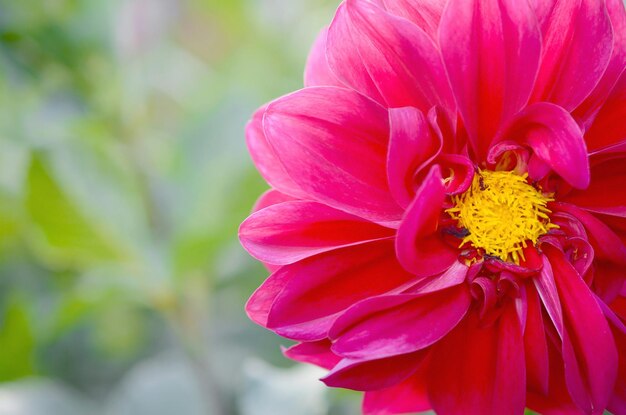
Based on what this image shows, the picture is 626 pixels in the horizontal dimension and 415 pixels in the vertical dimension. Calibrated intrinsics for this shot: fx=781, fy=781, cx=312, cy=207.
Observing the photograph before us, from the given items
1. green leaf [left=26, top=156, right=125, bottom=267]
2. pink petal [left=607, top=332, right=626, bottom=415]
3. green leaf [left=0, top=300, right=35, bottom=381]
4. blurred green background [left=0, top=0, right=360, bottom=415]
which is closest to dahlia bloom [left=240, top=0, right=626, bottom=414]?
pink petal [left=607, top=332, right=626, bottom=415]

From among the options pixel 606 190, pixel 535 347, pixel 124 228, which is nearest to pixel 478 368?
pixel 535 347

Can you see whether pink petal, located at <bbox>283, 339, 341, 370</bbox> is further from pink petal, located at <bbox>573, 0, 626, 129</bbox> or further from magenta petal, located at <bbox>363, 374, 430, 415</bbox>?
pink petal, located at <bbox>573, 0, 626, 129</bbox>

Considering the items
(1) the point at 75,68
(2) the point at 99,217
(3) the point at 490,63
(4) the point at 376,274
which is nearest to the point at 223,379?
(2) the point at 99,217

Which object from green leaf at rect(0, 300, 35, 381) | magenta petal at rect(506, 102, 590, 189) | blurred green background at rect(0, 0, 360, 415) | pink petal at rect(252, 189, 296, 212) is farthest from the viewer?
green leaf at rect(0, 300, 35, 381)

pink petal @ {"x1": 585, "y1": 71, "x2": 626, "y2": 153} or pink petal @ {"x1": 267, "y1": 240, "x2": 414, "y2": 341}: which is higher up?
pink petal @ {"x1": 585, "y1": 71, "x2": 626, "y2": 153}

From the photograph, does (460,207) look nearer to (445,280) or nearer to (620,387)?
(445,280)

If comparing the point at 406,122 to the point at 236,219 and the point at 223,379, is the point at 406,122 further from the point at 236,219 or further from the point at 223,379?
the point at 223,379

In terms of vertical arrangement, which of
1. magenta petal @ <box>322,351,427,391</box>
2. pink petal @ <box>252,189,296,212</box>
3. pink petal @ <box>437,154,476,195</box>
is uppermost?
pink petal @ <box>252,189,296,212</box>
